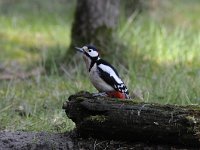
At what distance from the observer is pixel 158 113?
357 centimetres

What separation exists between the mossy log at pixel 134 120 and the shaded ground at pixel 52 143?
0.04 meters

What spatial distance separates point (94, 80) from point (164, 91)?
150 cm

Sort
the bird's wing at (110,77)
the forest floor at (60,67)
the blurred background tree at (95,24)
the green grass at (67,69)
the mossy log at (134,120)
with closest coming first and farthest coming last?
the mossy log at (134,120) → the bird's wing at (110,77) → the forest floor at (60,67) → the green grass at (67,69) → the blurred background tree at (95,24)

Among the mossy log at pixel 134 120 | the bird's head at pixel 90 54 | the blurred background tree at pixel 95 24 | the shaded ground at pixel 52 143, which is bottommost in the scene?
the shaded ground at pixel 52 143

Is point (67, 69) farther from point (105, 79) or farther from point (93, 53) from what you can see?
point (105, 79)

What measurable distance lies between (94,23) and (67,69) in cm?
69

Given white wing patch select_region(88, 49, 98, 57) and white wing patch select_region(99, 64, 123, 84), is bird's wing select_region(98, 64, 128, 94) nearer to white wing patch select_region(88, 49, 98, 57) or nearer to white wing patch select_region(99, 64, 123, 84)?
white wing patch select_region(99, 64, 123, 84)

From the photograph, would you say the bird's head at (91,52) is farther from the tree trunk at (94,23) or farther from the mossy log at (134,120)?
the tree trunk at (94,23)

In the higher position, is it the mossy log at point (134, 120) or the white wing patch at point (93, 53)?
the white wing patch at point (93, 53)

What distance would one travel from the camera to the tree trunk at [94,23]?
7.15 metres

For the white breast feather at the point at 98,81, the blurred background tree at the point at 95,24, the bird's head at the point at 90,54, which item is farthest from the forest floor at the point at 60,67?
the bird's head at the point at 90,54

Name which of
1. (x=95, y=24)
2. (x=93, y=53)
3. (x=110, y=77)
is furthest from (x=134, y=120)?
(x=95, y=24)

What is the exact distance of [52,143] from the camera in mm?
3830

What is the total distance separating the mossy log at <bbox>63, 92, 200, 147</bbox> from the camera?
137 inches
